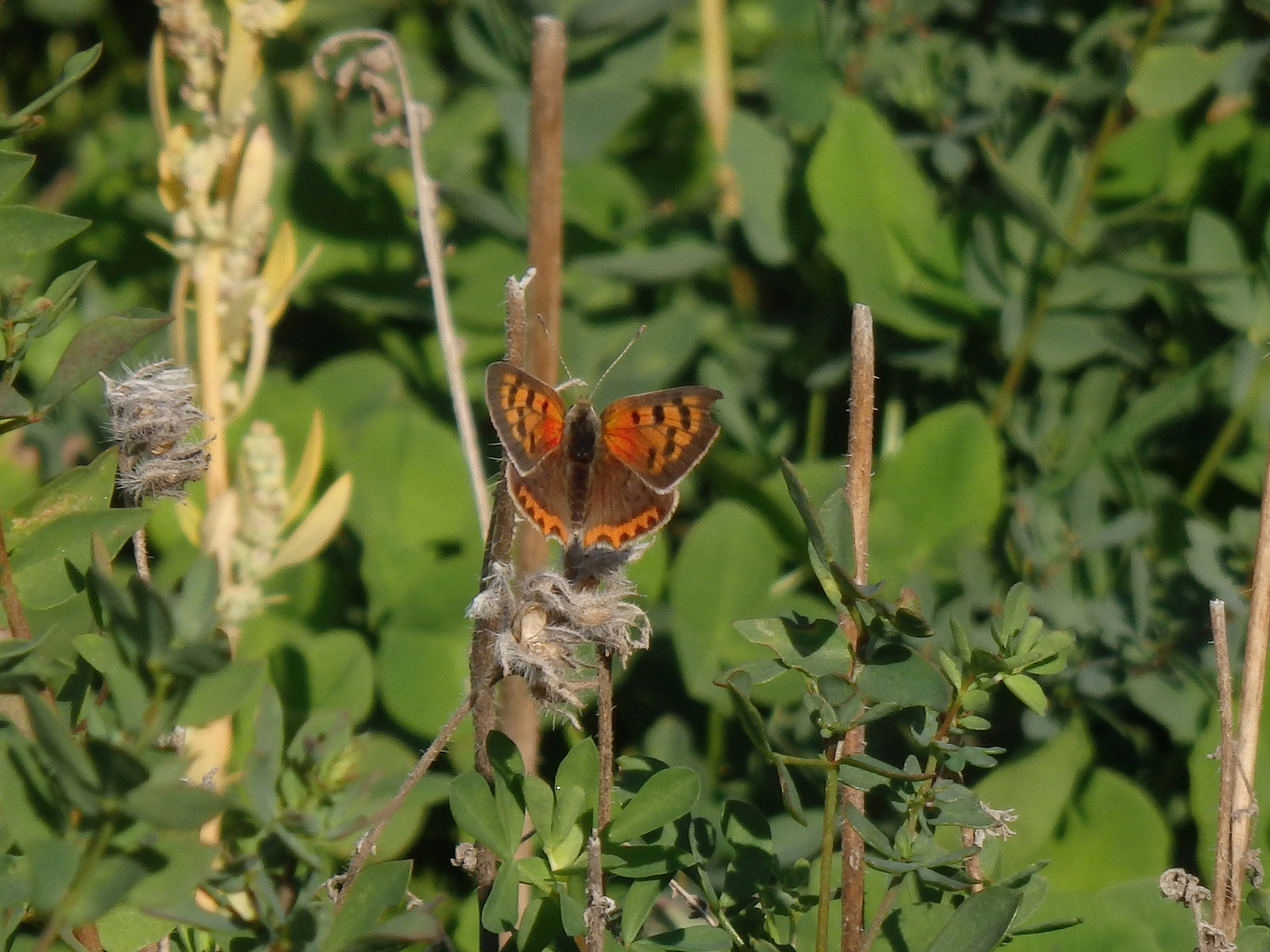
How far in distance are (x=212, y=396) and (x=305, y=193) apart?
83cm

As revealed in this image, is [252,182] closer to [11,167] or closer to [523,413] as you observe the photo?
[523,413]

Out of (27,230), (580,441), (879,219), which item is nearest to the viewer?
(27,230)

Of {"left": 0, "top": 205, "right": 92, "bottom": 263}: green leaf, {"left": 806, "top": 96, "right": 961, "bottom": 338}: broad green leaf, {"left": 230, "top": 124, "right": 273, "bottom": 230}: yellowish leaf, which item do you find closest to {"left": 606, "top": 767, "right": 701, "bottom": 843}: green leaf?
{"left": 0, "top": 205, "right": 92, "bottom": 263}: green leaf

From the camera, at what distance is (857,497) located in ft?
2.82

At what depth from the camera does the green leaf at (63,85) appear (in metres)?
0.79

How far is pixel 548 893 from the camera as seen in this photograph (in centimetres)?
85

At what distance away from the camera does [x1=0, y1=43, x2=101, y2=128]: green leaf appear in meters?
0.79

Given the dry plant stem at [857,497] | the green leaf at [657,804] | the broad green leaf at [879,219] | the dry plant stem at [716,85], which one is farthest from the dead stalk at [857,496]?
the dry plant stem at [716,85]

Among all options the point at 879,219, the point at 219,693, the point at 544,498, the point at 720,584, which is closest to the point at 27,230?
the point at 219,693

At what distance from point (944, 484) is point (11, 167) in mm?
1144

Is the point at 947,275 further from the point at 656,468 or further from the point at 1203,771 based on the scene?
the point at 1203,771

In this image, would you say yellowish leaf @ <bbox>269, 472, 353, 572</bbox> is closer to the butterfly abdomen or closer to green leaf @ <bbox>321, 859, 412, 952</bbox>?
the butterfly abdomen

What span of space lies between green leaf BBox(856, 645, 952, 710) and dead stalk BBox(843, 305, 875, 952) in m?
0.06

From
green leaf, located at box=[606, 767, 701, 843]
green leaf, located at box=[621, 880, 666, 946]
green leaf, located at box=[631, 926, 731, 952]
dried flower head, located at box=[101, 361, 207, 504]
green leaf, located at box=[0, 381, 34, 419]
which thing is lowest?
green leaf, located at box=[631, 926, 731, 952]
